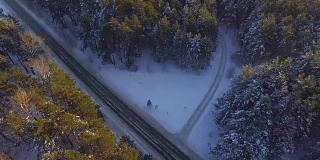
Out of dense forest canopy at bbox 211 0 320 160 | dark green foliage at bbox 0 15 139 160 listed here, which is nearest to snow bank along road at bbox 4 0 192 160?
dense forest canopy at bbox 211 0 320 160

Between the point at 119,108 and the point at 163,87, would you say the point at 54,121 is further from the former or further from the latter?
the point at 163,87

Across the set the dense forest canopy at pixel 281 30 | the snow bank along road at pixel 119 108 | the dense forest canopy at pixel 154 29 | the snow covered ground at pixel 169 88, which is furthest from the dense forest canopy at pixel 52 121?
the dense forest canopy at pixel 281 30

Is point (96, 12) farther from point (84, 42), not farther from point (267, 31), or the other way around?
point (267, 31)

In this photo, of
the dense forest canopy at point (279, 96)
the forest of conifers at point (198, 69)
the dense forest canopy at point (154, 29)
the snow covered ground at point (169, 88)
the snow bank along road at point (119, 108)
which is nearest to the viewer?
the forest of conifers at point (198, 69)

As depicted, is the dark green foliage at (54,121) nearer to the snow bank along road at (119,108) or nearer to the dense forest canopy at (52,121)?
the dense forest canopy at (52,121)

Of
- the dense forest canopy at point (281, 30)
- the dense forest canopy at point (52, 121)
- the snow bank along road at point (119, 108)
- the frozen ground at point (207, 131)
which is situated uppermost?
the dense forest canopy at point (281, 30)

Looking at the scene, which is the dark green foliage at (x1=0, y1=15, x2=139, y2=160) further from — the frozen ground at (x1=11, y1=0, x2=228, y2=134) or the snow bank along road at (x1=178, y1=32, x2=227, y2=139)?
the snow bank along road at (x1=178, y1=32, x2=227, y2=139)
